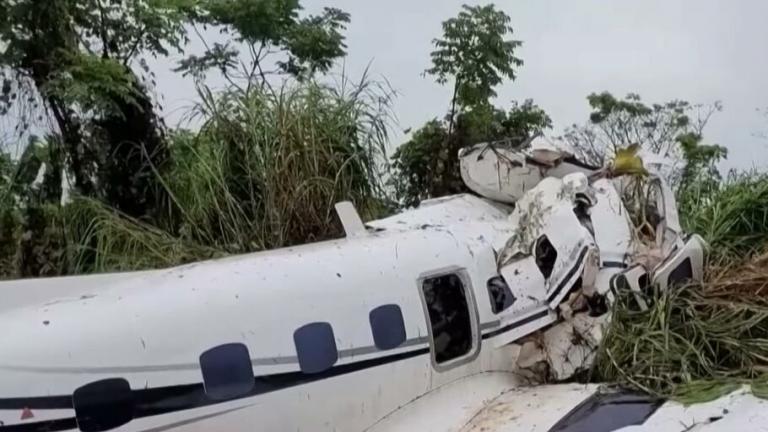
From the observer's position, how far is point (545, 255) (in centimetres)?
612

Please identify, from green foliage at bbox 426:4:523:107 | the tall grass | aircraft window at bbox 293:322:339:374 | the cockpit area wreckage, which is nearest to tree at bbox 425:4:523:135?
green foliage at bbox 426:4:523:107

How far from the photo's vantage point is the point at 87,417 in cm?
409

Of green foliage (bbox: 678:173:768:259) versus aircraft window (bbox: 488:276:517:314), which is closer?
aircraft window (bbox: 488:276:517:314)

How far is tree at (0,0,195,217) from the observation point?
9.96 m

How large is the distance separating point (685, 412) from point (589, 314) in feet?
4.08

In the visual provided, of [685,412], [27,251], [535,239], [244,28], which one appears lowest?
[685,412]

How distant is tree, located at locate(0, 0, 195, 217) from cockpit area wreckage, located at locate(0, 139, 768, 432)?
14.9ft

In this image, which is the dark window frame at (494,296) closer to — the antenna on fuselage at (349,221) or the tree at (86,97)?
the antenna on fuselage at (349,221)

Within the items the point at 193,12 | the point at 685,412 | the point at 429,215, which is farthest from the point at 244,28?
the point at 685,412

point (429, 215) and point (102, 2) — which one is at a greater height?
point (102, 2)

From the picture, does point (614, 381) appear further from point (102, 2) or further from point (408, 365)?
point (102, 2)

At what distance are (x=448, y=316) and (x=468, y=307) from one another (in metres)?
0.17

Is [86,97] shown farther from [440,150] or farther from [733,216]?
[733,216]

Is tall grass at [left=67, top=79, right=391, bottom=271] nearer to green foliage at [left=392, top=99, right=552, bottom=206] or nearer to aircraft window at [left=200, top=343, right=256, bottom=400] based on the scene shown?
green foliage at [left=392, top=99, right=552, bottom=206]
